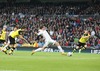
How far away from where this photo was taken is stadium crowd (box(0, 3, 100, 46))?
3784 centimetres

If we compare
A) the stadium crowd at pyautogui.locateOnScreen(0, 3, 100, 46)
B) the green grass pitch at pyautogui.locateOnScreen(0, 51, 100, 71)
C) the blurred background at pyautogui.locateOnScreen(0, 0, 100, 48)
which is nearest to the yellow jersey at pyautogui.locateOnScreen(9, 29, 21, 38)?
the green grass pitch at pyautogui.locateOnScreen(0, 51, 100, 71)

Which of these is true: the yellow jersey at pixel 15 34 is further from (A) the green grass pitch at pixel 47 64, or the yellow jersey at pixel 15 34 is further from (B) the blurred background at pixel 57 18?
(B) the blurred background at pixel 57 18

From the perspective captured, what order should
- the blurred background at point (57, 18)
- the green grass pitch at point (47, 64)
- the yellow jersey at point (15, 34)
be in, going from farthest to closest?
1. the blurred background at point (57, 18)
2. the yellow jersey at point (15, 34)
3. the green grass pitch at point (47, 64)

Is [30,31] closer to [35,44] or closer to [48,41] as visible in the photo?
[35,44]

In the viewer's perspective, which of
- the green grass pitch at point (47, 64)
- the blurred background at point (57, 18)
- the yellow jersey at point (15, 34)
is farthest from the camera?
the blurred background at point (57, 18)

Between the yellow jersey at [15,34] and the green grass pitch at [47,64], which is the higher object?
the yellow jersey at [15,34]

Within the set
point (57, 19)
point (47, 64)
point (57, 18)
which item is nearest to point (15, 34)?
point (47, 64)

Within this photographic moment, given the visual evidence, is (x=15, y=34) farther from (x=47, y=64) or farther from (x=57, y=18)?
(x=57, y=18)

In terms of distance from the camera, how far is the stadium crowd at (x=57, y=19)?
37.8m

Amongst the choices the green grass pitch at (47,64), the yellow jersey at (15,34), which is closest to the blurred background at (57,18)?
the yellow jersey at (15,34)

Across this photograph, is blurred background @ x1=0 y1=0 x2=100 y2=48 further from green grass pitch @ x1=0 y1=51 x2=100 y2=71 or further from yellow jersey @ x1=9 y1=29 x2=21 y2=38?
green grass pitch @ x1=0 y1=51 x2=100 y2=71

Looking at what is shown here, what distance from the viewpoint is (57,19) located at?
42031 millimetres

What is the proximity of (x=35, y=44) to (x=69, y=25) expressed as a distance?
4.59m

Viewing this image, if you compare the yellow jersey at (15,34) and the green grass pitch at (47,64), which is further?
the yellow jersey at (15,34)
